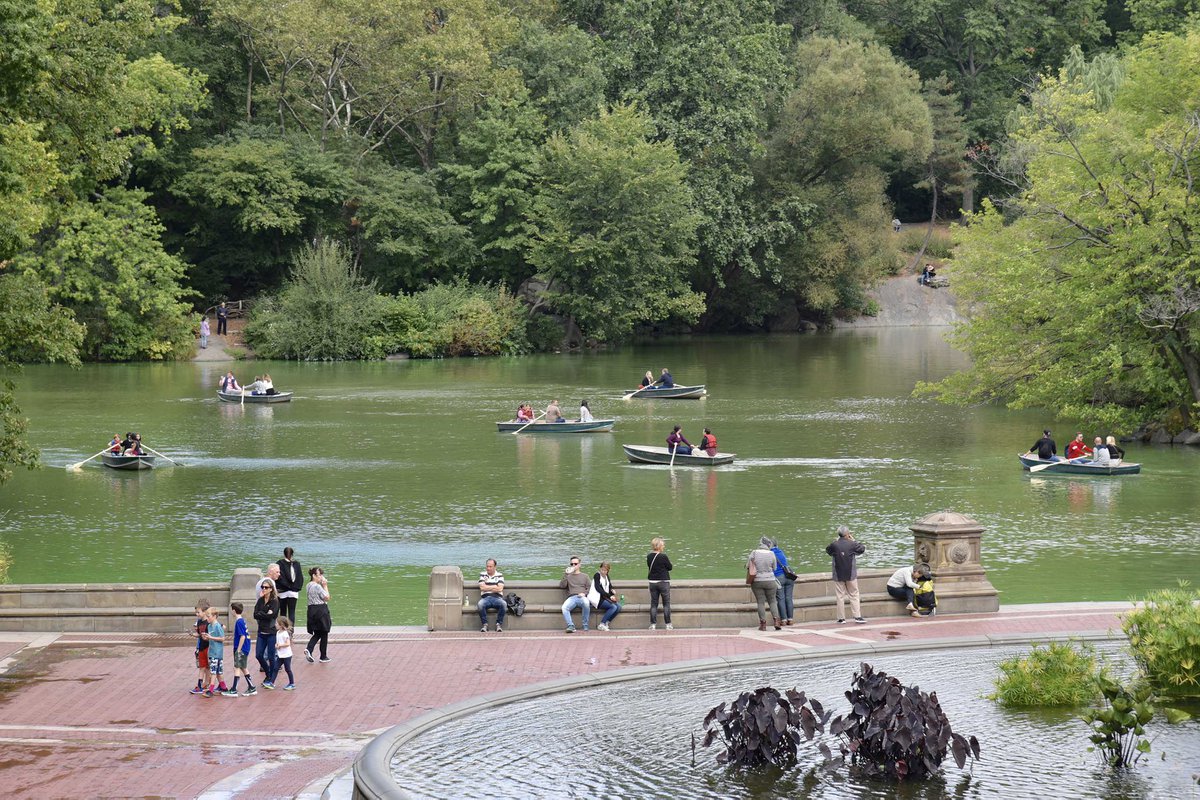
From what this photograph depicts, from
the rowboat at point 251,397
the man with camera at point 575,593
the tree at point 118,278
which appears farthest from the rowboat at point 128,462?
the tree at point 118,278

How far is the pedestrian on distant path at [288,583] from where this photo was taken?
20.2m

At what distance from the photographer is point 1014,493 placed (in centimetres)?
3725

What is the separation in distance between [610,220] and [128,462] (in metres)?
43.6

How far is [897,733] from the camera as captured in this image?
1377 cm

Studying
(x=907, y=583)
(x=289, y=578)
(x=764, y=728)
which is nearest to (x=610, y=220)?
(x=907, y=583)

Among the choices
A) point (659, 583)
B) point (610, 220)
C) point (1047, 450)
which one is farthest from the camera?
point (610, 220)

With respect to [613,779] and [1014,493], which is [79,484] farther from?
[613,779]

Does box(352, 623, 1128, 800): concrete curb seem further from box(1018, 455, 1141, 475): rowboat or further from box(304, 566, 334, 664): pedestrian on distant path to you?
box(1018, 455, 1141, 475): rowboat

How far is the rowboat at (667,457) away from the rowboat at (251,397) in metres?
17.9

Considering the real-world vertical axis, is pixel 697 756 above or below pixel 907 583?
below

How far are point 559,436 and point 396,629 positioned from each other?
2694 centimetres

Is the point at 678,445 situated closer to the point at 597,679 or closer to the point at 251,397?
the point at 251,397

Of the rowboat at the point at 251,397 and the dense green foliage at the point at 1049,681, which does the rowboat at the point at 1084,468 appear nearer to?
the dense green foliage at the point at 1049,681

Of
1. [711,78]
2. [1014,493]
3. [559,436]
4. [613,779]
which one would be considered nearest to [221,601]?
[613,779]
